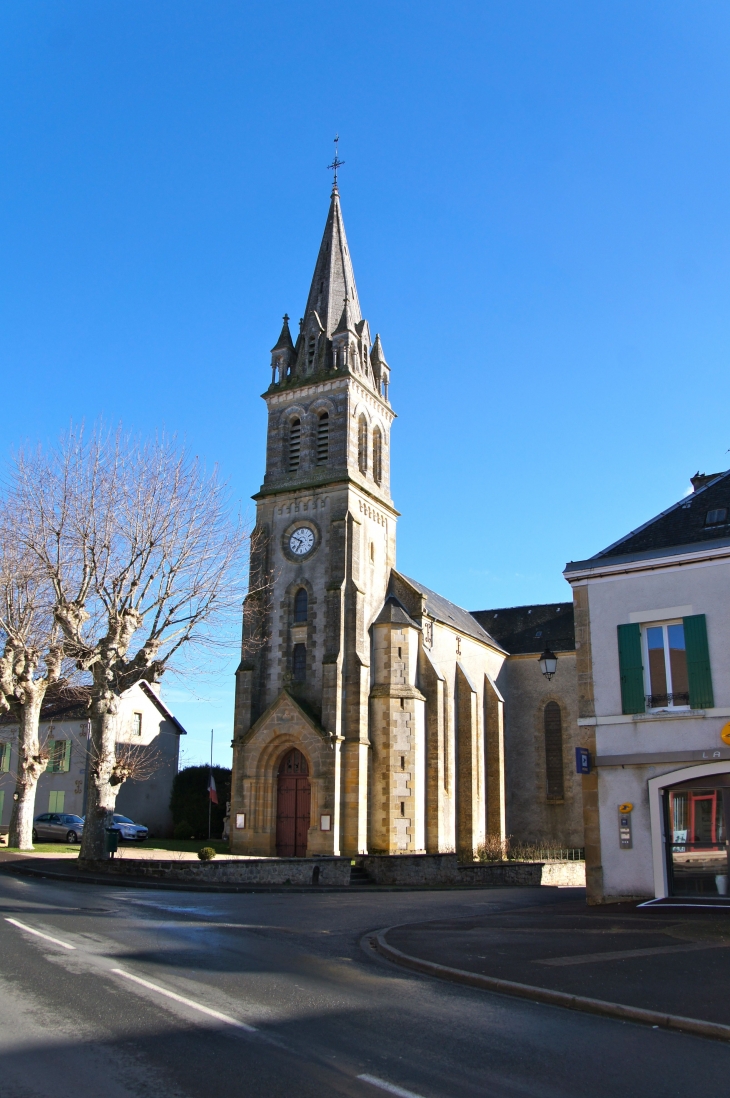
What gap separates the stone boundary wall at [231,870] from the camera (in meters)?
20.6

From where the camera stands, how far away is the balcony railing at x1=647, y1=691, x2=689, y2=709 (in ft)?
50.5

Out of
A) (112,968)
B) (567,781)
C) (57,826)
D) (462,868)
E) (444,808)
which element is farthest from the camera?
(567,781)

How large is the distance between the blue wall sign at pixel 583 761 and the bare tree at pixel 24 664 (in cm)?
1594

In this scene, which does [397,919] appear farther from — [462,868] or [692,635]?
[462,868]

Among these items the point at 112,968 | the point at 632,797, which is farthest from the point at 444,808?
the point at 112,968

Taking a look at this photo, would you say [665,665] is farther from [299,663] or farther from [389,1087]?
[299,663]

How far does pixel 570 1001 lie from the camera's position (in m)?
7.74

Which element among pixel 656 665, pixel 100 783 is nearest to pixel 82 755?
pixel 100 783

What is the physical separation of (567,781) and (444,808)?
31.4 ft

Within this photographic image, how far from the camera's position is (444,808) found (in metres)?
32.0

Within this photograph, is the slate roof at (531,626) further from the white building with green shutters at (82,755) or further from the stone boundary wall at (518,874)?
the white building with green shutters at (82,755)

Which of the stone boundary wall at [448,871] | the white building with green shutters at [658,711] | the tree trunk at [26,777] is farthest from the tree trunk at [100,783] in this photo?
the white building with green shutters at [658,711]

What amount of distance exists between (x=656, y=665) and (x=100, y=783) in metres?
14.7

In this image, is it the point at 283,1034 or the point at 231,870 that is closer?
the point at 283,1034
